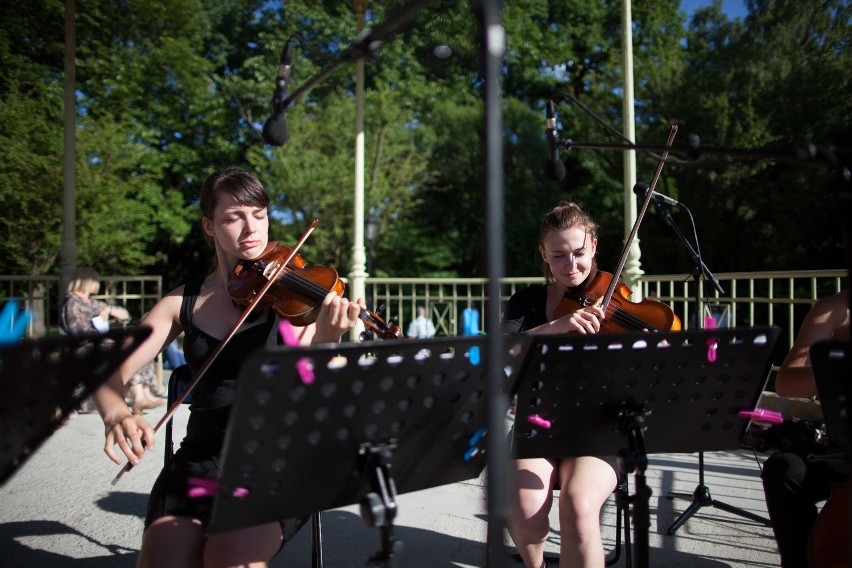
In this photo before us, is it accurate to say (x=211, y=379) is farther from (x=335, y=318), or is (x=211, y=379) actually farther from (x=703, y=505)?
(x=703, y=505)

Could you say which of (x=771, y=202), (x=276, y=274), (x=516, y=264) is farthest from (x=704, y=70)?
(x=276, y=274)

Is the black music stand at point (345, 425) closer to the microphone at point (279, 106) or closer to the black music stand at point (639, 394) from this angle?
the black music stand at point (639, 394)

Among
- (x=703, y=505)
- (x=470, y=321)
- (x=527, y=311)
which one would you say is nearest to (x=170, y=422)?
(x=527, y=311)

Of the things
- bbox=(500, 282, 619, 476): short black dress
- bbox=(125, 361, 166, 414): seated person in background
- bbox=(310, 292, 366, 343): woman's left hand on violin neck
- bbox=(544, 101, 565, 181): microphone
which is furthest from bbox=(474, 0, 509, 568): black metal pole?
bbox=(125, 361, 166, 414): seated person in background

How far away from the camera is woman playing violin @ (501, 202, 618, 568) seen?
1.80m

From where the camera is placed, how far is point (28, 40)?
40.6ft

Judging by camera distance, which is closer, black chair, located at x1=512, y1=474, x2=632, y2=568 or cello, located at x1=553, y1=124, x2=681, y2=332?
black chair, located at x1=512, y1=474, x2=632, y2=568

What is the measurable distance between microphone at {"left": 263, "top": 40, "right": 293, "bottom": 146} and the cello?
1079 millimetres

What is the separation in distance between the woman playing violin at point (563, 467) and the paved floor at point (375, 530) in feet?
1.10

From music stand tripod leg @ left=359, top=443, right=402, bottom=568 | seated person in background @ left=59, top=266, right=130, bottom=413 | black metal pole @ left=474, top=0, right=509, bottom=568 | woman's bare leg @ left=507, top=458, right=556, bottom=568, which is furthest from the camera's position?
seated person in background @ left=59, top=266, right=130, bottom=413

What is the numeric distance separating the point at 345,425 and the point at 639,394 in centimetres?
71

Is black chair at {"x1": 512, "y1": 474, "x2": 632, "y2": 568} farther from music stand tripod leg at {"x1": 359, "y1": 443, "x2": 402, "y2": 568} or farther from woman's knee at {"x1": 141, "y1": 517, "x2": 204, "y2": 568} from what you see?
woman's knee at {"x1": 141, "y1": 517, "x2": 204, "y2": 568}

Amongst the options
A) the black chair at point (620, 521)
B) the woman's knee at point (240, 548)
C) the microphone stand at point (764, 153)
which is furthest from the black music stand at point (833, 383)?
the woman's knee at point (240, 548)

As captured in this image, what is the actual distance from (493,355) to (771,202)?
1110cm
